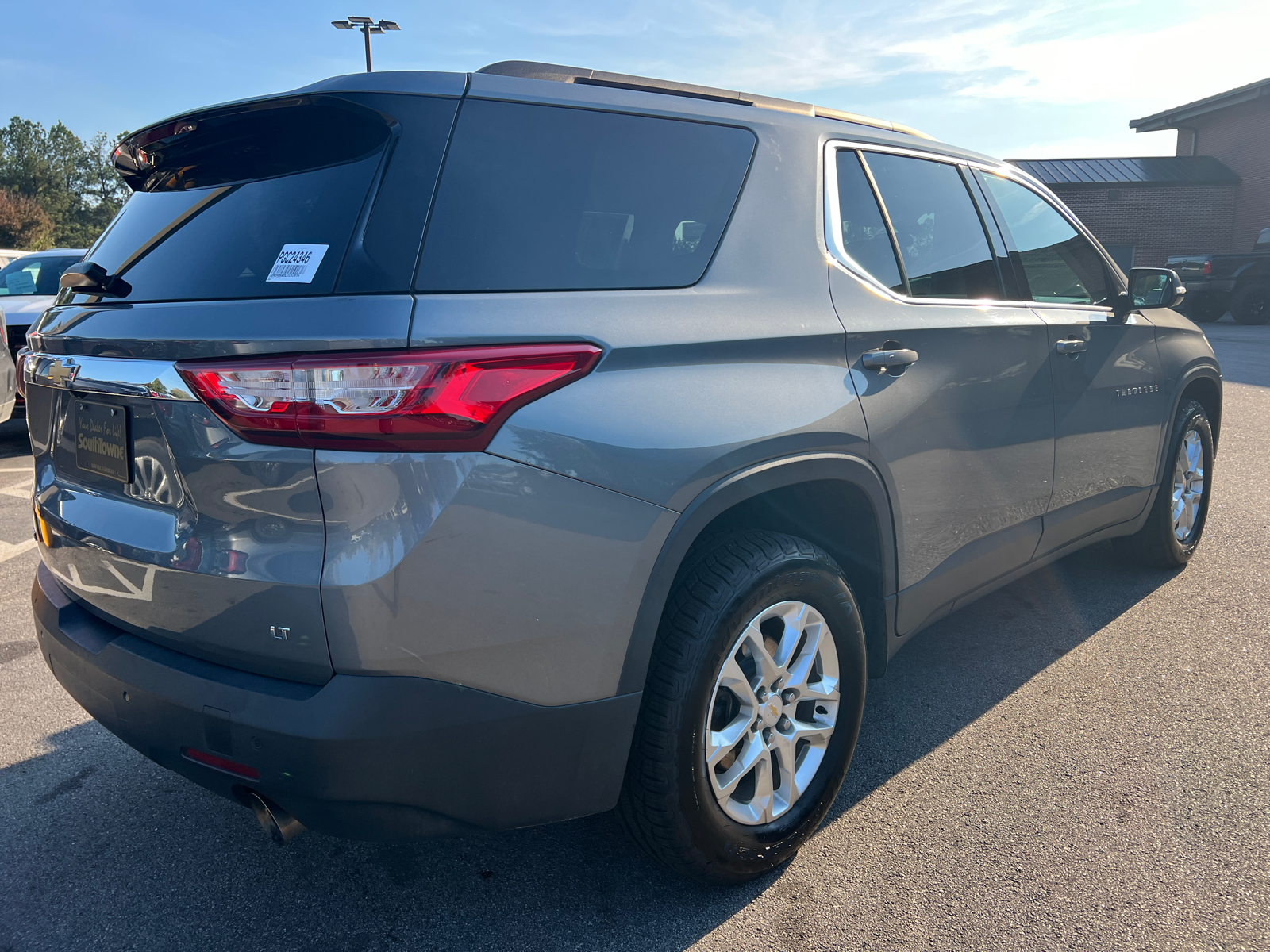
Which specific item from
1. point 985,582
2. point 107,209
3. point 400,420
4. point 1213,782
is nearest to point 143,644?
point 400,420

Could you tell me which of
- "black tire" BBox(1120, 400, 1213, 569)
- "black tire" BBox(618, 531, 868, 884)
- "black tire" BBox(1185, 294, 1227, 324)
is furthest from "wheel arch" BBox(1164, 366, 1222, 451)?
"black tire" BBox(1185, 294, 1227, 324)

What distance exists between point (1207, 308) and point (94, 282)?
23861 millimetres

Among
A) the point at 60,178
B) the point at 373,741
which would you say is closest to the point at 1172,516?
the point at 373,741

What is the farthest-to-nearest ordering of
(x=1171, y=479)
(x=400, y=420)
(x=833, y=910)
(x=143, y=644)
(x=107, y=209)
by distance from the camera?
(x=107, y=209) < (x=1171, y=479) < (x=833, y=910) < (x=143, y=644) < (x=400, y=420)

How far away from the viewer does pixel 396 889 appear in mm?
2223

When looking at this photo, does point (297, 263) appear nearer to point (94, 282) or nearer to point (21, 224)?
point (94, 282)

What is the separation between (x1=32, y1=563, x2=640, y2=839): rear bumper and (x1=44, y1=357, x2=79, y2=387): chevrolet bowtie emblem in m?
0.58

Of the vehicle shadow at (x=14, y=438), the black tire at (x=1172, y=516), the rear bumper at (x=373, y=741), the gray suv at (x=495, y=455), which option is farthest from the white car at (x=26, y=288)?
the black tire at (x=1172, y=516)

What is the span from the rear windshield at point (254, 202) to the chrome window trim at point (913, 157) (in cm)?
119

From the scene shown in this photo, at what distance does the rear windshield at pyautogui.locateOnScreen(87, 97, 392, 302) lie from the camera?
1.72 metres

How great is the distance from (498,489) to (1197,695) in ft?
9.23

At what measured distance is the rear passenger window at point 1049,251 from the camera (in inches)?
127

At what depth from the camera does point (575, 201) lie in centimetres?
185

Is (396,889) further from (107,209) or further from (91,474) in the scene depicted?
(107,209)
